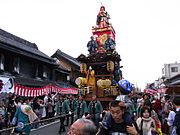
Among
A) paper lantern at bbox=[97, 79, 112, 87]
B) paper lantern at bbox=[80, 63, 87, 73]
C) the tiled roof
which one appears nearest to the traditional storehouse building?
the tiled roof

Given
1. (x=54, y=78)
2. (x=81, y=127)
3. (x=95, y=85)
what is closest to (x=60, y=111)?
(x=95, y=85)

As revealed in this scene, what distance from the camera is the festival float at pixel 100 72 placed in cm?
1273

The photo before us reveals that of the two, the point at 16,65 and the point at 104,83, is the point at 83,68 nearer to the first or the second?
the point at 104,83

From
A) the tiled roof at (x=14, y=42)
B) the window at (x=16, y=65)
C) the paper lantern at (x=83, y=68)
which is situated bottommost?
the paper lantern at (x=83, y=68)

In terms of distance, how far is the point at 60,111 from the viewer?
44.5ft

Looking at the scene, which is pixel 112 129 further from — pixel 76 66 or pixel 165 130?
pixel 76 66

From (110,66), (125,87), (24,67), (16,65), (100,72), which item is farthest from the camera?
(24,67)

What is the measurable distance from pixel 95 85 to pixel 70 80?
1012 inches

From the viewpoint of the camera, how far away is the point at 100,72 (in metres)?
14.0

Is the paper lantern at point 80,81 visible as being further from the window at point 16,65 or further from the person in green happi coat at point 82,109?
the window at point 16,65

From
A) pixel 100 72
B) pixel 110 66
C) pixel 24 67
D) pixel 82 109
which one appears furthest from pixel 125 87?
pixel 24 67

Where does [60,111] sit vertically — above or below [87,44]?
below

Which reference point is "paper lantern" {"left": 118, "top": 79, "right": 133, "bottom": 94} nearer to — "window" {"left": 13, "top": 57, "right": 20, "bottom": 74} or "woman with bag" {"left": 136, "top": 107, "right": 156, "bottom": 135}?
"woman with bag" {"left": 136, "top": 107, "right": 156, "bottom": 135}

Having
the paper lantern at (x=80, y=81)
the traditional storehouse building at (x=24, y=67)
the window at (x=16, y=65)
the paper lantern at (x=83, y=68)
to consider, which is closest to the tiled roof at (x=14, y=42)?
the traditional storehouse building at (x=24, y=67)
